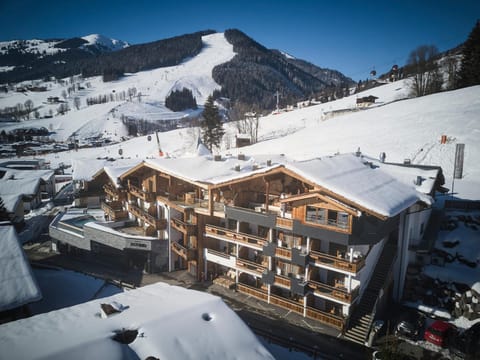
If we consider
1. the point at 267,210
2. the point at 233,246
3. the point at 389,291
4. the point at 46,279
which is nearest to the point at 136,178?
the point at 46,279

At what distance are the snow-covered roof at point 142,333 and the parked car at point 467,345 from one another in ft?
47.3

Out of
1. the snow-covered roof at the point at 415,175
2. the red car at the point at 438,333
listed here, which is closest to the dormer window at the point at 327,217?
the red car at the point at 438,333

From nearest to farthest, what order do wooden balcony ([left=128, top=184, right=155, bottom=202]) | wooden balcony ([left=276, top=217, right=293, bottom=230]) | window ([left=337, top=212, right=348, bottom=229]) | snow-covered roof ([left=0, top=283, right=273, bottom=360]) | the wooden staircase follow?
snow-covered roof ([left=0, top=283, right=273, bottom=360]), window ([left=337, top=212, right=348, bottom=229]), the wooden staircase, wooden balcony ([left=276, top=217, right=293, bottom=230]), wooden balcony ([left=128, top=184, right=155, bottom=202])

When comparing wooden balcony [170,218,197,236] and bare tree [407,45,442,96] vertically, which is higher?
bare tree [407,45,442,96]

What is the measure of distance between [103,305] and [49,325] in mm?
2045

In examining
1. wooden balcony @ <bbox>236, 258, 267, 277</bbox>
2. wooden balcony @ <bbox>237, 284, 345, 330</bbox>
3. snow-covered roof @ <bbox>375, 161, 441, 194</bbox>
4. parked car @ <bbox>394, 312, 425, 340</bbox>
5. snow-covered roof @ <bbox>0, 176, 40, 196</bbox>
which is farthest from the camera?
snow-covered roof @ <bbox>0, 176, 40, 196</bbox>

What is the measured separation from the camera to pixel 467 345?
1808cm

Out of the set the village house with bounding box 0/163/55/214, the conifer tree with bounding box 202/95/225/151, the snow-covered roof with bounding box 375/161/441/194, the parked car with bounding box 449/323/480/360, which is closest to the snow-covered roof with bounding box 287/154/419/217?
the snow-covered roof with bounding box 375/161/441/194

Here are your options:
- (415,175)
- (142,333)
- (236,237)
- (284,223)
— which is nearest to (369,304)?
(284,223)

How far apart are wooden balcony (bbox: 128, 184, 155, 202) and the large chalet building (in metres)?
0.10

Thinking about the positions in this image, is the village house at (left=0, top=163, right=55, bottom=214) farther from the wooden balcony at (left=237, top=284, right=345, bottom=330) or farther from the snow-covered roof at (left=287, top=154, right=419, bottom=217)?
the snow-covered roof at (left=287, top=154, right=419, bottom=217)

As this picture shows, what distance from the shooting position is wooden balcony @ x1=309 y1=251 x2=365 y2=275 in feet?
59.9

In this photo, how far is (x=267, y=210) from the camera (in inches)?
859

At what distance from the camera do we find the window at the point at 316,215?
19.1 meters
